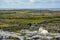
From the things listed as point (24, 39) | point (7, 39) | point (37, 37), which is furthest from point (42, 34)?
point (7, 39)

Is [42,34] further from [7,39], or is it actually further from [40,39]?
[7,39]

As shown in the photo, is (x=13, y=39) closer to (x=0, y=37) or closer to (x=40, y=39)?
(x=0, y=37)

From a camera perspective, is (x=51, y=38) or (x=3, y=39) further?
(x=51, y=38)

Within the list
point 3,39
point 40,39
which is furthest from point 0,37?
point 40,39

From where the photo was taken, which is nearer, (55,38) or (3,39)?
(3,39)

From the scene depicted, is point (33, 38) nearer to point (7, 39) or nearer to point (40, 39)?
point (40, 39)

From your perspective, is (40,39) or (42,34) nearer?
(40,39)

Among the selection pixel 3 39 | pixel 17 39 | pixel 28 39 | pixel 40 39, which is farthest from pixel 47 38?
pixel 3 39
